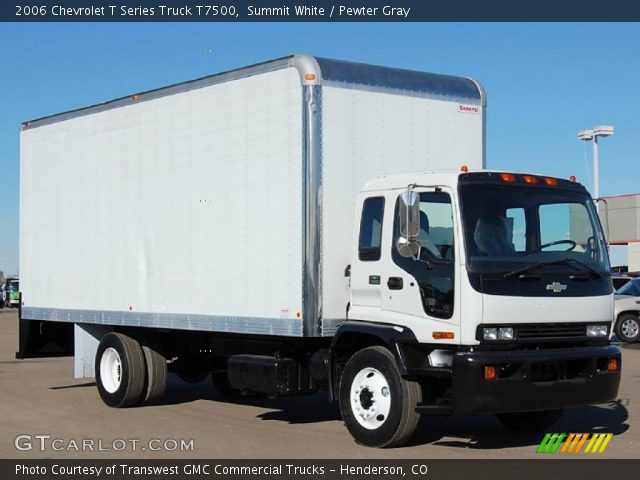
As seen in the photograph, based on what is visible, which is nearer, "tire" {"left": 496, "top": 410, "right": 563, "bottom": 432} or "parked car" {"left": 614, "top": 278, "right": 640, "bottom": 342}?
"tire" {"left": 496, "top": 410, "right": 563, "bottom": 432}

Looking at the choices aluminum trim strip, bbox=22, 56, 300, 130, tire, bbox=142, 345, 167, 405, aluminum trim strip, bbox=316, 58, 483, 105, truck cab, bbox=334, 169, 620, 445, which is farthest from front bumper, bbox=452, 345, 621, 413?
tire, bbox=142, 345, 167, 405

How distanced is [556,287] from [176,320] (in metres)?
4.84

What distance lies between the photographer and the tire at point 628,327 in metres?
25.1

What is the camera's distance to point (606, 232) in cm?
1010

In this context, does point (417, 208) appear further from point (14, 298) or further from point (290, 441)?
point (14, 298)

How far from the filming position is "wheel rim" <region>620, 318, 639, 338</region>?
2512 centimetres

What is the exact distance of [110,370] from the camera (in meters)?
13.7

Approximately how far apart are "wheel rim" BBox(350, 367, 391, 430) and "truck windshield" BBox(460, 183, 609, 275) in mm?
1524

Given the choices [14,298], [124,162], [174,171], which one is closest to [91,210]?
[124,162]

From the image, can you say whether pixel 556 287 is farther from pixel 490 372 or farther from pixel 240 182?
pixel 240 182

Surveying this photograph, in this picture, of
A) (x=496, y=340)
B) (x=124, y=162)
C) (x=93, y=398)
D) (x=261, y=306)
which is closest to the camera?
(x=496, y=340)

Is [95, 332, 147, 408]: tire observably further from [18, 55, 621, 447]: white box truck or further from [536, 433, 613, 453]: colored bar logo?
[536, 433, 613, 453]: colored bar logo

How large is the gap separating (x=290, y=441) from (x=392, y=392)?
1.41 metres

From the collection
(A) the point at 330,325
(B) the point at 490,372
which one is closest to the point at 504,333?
(B) the point at 490,372
